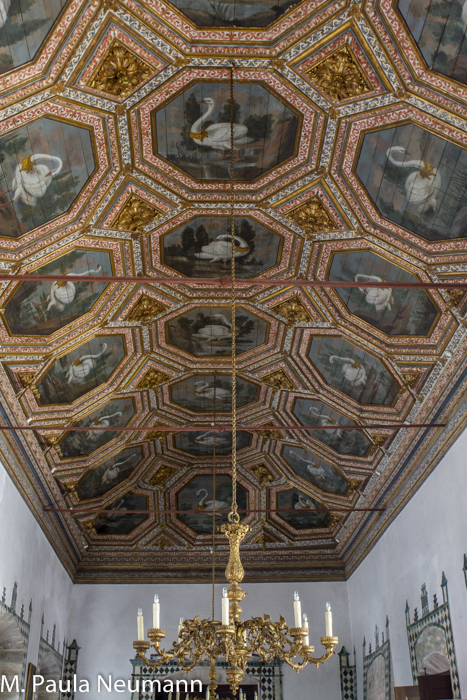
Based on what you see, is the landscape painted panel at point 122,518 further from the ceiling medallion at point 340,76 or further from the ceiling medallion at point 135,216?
the ceiling medallion at point 340,76

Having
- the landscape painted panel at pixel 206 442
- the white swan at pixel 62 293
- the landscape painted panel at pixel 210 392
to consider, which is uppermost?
the landscape painted panel at pixel 210 392

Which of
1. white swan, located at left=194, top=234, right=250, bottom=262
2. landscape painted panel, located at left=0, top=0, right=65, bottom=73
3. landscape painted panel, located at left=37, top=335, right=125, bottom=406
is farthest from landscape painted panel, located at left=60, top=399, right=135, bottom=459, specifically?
landscape painted panel, located at left=0, top=0, right=65, bottom=73

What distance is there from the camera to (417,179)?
7.34 meters

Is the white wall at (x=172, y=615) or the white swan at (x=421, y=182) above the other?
the white swan at (x=421, y=182)

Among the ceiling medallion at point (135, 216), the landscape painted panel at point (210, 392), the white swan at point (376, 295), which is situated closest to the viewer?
the ceiling medallion at point (135, 216)

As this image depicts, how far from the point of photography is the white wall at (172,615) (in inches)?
648

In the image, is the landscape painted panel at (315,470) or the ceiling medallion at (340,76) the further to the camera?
the landscape painted panel at (315,470)

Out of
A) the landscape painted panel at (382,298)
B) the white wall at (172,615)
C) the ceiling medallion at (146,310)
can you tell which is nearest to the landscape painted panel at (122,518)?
the white wall at (172,615)

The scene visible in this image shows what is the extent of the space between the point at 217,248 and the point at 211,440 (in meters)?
6.49

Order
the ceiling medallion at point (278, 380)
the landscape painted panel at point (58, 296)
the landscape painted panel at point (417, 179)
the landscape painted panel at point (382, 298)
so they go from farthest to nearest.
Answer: the ceiling medallion at point (278, 380), the landscape painted panel at point (382, 298), the landscape painted panel at point (58, 296), the landscape painted panel at point (417, 179)

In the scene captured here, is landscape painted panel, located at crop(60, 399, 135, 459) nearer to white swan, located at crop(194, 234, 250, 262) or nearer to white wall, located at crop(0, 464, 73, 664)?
white wall, located at crop(0, 464, 73, 664)

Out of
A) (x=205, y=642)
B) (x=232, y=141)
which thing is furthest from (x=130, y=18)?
(x=205, y=642)

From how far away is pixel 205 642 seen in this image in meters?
8.04

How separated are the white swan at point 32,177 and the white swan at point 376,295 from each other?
4367 mm
